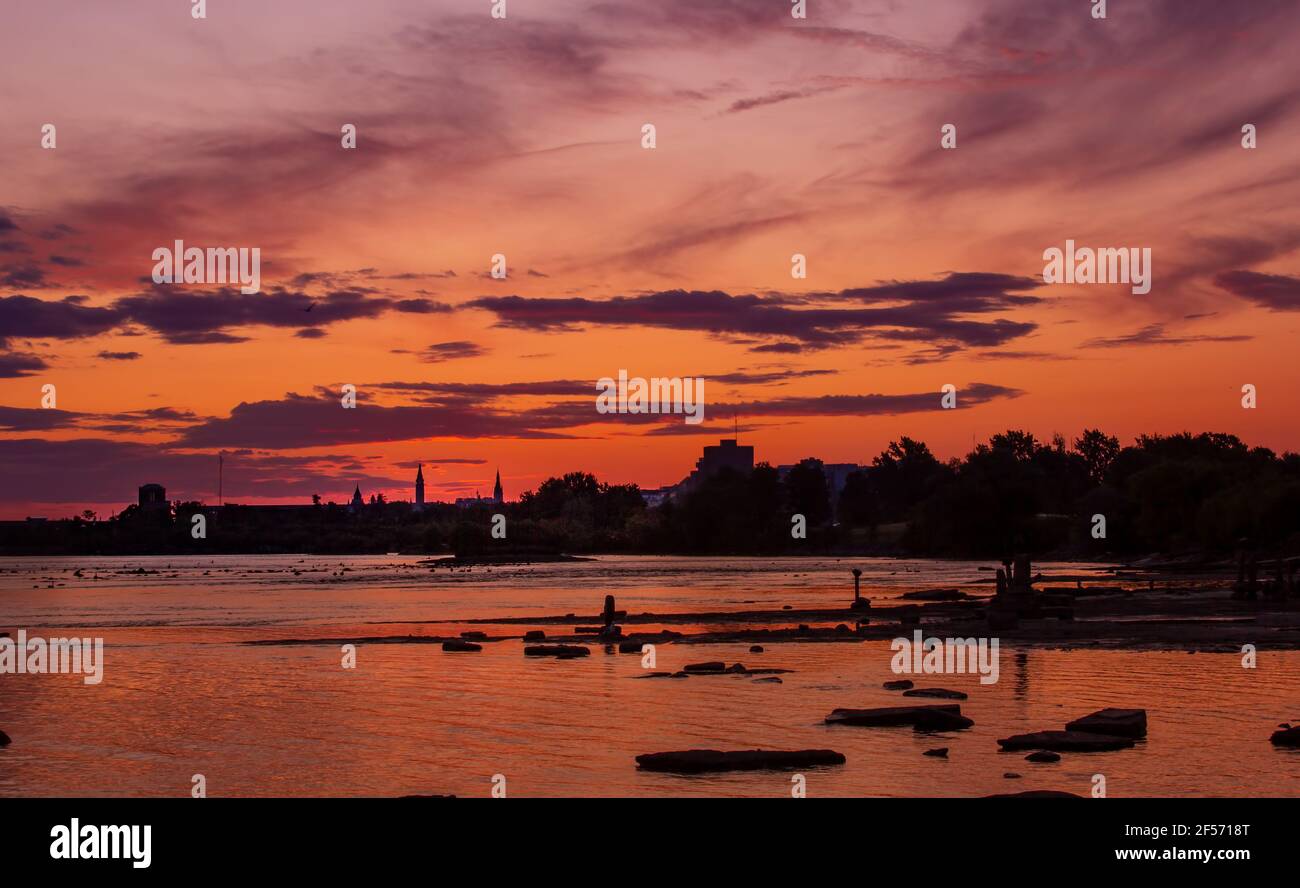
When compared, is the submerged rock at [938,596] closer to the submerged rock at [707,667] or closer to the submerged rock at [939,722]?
the submerged rock at [707,667]

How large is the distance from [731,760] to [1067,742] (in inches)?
282

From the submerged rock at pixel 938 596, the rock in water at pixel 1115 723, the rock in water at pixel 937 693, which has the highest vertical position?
the rock in water at pixel 1115 723

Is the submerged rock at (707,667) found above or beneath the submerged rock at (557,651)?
above

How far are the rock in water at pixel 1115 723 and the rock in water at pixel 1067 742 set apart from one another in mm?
335

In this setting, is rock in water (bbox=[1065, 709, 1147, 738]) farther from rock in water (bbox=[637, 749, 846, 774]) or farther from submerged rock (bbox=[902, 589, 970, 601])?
submerged rock (bbox=[902, 589, 970, 601])

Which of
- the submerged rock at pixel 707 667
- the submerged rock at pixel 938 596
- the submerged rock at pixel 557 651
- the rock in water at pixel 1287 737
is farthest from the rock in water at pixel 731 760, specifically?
the submerged rock at pixel 938 596

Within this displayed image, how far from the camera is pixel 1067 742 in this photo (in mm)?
26734

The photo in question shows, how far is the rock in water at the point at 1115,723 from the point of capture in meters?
27.7

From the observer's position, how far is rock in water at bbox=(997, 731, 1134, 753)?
2658cm

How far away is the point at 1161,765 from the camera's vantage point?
24.8 m

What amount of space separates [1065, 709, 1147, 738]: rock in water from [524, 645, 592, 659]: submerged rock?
81.8 ft

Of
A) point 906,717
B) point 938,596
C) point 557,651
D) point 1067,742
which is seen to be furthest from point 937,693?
point 938,596

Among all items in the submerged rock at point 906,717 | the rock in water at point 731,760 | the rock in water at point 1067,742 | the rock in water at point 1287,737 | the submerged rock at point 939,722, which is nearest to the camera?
the rock in water at point 731,760
